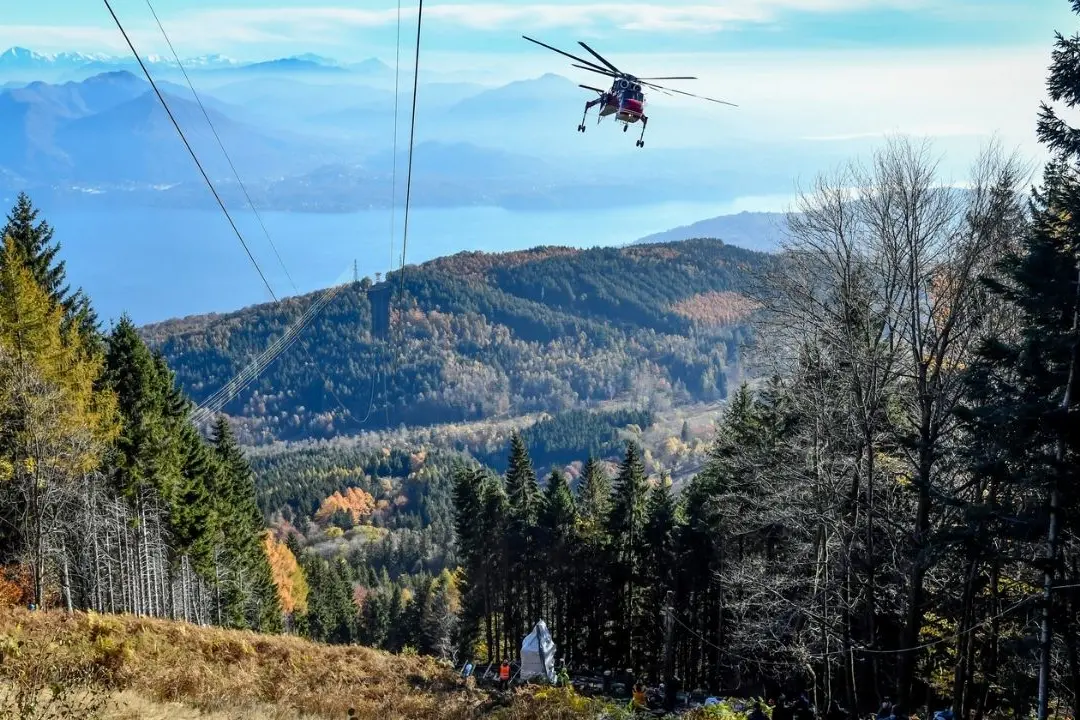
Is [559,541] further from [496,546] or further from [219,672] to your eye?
[219,672]

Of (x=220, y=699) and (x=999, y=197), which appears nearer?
(x=220, y=699)

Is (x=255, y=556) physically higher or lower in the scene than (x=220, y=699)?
lower

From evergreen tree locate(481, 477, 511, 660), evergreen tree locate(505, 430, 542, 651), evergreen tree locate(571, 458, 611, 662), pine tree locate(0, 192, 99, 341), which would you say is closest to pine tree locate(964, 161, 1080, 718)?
pine tree locate(0, 192, 99, 341)

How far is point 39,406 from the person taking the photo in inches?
611

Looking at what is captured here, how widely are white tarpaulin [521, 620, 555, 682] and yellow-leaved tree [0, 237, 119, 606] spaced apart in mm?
10925

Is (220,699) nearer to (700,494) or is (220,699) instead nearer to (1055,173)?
(1055,173)

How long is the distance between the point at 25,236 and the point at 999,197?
72.7ft

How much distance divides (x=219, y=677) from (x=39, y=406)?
25.6ft

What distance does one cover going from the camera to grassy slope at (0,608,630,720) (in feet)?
30.4

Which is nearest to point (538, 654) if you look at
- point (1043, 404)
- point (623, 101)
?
point (623, 101)

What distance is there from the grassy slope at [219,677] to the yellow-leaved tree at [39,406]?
3.51 m

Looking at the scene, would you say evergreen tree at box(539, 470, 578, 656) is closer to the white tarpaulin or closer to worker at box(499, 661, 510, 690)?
the white tarpaulin

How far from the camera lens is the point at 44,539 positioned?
1864cm

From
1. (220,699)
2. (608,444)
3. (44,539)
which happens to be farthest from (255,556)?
(608,444)
